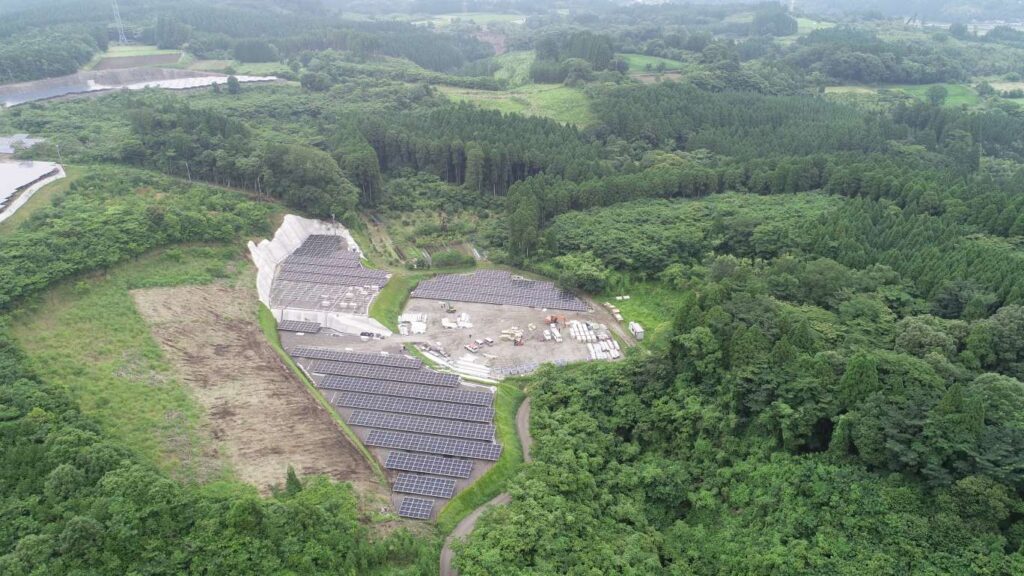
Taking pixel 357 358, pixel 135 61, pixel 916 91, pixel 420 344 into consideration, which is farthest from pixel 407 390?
pixel 916 91

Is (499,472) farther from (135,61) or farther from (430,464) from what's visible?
(135,61)

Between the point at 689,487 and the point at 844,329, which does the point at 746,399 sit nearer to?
the point at 689,487

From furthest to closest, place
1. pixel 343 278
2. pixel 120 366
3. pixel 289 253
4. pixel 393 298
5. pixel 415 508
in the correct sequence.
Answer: pixel 289 253
pixel 343 278
pixel 393 298
pixel 120 366
pixel 415 508

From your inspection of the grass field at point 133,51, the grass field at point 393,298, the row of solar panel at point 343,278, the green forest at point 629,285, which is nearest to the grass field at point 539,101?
the green forest at point 629,285

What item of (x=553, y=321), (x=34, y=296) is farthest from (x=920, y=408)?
(x=34, y=296)

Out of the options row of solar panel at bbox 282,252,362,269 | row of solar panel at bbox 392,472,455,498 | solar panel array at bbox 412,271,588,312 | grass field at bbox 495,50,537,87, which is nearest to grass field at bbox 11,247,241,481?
row of solar panel at bbox 392,472,455,498
